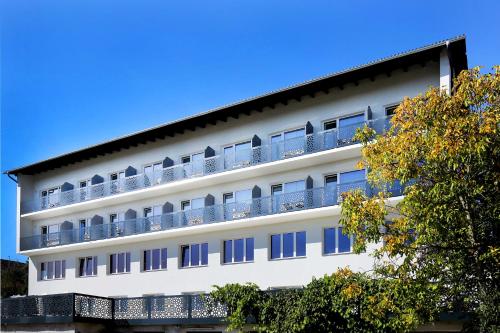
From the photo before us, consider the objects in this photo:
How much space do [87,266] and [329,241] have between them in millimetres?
18369

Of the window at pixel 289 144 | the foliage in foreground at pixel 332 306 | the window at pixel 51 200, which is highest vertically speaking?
the window at pixel 289 144

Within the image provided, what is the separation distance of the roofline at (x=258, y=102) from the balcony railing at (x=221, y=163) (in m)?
2.26

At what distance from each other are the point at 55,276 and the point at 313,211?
21747 mm

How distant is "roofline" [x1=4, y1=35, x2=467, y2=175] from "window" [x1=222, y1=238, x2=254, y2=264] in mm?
6891

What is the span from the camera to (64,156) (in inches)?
1679

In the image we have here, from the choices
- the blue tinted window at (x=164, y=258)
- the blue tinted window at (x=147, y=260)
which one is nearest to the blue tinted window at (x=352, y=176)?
the blue tinted window at (x=164, y=258)

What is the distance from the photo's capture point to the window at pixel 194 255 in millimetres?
34781

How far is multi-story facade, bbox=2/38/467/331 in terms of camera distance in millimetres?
29516

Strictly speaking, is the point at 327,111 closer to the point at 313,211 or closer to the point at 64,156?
the point at 313,211

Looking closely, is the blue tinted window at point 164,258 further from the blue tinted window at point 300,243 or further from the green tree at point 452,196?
the green tree at point 452,196

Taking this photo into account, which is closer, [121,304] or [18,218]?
[121,304]

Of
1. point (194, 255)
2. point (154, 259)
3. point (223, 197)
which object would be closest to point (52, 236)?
point (154, 259)

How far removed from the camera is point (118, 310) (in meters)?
33.3

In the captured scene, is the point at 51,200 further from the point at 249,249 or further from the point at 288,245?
the point at 288,245
